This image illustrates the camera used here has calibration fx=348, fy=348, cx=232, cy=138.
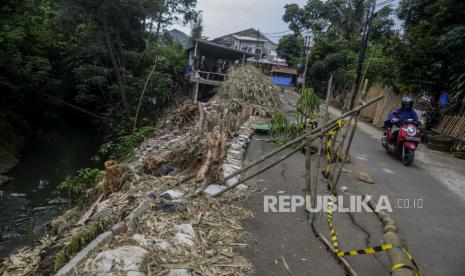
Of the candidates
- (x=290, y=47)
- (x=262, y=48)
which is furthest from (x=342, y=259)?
(x=262, y=48)

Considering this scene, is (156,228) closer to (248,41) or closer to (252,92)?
(252,92)

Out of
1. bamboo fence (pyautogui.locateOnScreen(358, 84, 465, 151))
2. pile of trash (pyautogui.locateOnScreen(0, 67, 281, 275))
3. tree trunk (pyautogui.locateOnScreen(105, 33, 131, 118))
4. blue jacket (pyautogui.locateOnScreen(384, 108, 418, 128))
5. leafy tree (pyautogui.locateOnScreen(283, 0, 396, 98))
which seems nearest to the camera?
pile of trash (pyautogui.locateOnScreen(0, 67, 281, 275))

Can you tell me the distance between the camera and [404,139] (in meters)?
8.32

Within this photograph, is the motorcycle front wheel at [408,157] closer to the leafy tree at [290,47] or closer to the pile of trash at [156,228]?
the pile of trash at [156,228]

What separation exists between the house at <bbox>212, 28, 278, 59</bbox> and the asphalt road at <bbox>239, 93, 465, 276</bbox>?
43.3 metres

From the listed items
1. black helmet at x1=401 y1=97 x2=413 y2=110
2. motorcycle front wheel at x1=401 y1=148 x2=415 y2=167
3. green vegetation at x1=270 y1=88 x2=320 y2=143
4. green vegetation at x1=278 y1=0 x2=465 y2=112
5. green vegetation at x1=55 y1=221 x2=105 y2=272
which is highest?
green vegetation at x1=278 y1=0 x2=465 y2=112

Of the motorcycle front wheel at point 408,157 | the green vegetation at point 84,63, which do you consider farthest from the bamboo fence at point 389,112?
the green vegetation at point 84,63

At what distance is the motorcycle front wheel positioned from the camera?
27.5 feet

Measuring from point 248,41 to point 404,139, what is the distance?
45.7 m

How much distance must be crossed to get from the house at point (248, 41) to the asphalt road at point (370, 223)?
142ft

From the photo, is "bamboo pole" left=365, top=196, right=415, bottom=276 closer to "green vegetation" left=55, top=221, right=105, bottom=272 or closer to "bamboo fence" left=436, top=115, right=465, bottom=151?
"green vegetation" left=55, top=221, right=105, bottom=272

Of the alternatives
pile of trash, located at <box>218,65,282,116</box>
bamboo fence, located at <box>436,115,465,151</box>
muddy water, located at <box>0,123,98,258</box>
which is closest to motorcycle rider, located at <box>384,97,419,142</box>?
bamboo fence, located at <box>436,115,465,151</box>

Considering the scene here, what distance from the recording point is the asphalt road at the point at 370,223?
3.88 metres

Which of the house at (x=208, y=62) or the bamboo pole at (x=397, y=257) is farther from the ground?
the house at (x=208, y=62)
